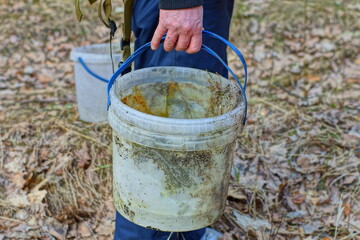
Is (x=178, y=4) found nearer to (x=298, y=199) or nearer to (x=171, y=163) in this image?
(x=171, y=163)

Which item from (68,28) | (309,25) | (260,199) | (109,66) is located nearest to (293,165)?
(260,199)

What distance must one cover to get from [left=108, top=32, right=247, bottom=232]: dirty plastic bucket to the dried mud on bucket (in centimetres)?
6

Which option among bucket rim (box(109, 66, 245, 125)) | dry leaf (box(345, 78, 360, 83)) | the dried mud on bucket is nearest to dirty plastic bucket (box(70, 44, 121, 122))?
the dried mud on bucket

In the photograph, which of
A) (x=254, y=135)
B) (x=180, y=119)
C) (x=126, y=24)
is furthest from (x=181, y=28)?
(x=254, y=135)

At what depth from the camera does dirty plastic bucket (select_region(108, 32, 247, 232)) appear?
1.77 m

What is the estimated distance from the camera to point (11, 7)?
6.39m

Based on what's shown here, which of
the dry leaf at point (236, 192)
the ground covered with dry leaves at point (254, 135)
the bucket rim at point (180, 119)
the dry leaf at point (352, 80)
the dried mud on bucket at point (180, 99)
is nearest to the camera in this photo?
the bucket rim at point (180, 119)

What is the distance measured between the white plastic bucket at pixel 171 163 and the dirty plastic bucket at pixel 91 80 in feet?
5.71

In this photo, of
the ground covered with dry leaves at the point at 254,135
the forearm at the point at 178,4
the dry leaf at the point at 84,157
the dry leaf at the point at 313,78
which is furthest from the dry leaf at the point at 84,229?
the dry leaf at the point at 313,78

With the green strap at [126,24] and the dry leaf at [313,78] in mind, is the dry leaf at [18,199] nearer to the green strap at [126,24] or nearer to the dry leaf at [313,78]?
the green strap at [126,24]

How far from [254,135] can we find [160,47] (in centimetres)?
183

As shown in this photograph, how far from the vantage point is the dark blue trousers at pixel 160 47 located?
2.19 m

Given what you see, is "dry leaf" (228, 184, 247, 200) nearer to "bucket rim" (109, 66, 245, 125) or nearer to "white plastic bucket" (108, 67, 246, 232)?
"white plastic bucket" (108, 67, 246, 232)

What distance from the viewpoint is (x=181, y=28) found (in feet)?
5.92
